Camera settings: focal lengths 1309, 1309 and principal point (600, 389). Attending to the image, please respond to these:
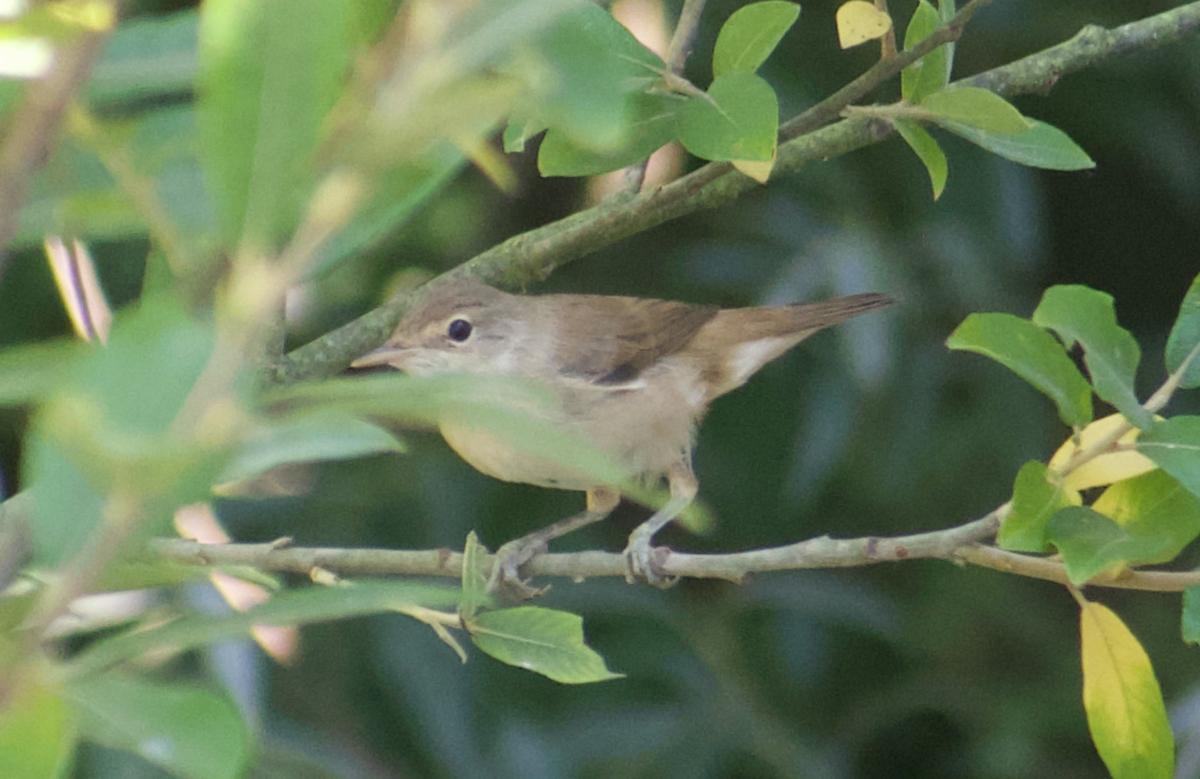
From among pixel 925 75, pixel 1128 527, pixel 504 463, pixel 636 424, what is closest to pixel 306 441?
pixel 1128 527

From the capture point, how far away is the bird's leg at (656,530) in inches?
91.3

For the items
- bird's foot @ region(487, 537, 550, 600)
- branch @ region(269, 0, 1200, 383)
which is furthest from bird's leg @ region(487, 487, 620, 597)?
branch @ region(269, 0, 1200, 383)

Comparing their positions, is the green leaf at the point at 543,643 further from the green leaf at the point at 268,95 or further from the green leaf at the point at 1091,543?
the green leaf at the point at 268,95

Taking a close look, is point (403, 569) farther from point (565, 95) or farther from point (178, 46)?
point (565, 95)

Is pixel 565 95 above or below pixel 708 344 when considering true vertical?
above

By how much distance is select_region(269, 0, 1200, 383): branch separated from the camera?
6.79ft

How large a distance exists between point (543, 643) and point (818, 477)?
1.91m

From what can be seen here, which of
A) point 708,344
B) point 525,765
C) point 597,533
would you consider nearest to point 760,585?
point 597,533

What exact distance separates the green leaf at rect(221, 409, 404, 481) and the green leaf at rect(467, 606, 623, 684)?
24.3 inches

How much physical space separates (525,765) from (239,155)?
2.40m

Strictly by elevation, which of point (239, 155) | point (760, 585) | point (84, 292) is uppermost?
point (239, 155)

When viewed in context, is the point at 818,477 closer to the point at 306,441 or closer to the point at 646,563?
the point at 646,563

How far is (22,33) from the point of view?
2.30 ft

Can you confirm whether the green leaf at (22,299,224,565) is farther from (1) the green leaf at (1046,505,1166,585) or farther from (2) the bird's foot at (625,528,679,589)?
(2) the bird's foot at (625,528,679,589)
